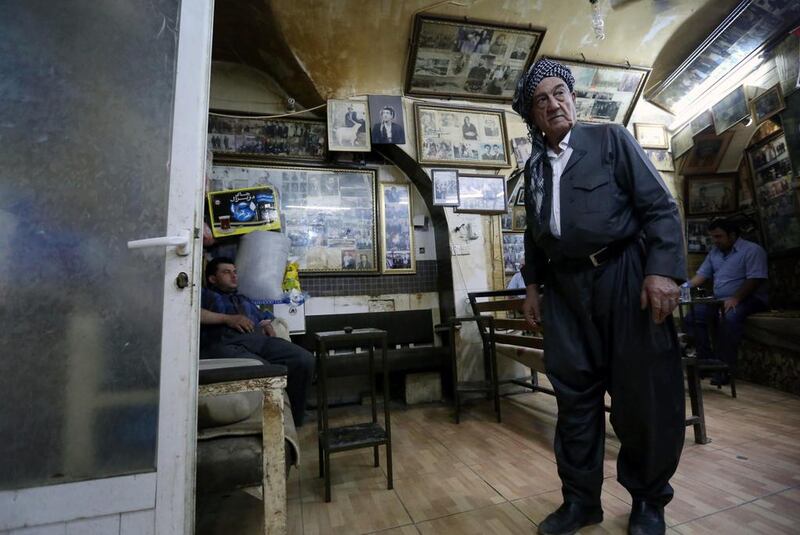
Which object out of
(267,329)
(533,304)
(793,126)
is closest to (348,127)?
(267,329)

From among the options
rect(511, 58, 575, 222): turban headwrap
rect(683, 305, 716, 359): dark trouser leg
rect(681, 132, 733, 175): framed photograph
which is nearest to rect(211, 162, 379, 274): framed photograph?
rect(511, 58, 575, 222): turban headwrap

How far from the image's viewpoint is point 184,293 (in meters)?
1.10

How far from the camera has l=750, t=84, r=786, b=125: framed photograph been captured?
3434 mm

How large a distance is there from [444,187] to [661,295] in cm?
273

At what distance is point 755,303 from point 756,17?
9.19 feet

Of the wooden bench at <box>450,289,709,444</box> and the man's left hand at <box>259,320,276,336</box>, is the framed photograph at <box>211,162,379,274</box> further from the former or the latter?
the wooden bench at <box>450,289,709,444</box>

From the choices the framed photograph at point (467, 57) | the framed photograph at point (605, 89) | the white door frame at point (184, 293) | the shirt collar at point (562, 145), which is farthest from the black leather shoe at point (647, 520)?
the framed photograph at point (605, 89)

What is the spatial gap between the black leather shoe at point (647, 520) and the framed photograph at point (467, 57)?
381 cm

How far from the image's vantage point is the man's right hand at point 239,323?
8.05ft

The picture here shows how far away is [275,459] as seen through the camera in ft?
3.95

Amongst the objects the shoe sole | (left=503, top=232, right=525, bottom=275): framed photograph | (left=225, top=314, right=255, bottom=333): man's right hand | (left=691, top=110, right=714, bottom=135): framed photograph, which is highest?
(left=691, top=110, right=714, bottom=135): framed photograph

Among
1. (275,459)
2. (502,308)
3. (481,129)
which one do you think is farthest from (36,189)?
(481,129)

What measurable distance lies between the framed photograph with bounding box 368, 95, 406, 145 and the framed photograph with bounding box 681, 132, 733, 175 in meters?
3.85

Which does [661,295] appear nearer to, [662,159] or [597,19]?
[597,19]
